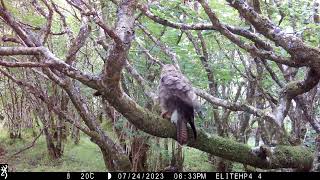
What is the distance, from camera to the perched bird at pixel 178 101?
396cm

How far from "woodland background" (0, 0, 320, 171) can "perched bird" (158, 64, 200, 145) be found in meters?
0.14

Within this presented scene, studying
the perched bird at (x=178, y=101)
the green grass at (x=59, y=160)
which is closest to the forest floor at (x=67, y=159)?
the green grass at (x=59, y=160)

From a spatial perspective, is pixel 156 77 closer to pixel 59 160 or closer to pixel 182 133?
pixel 182 133

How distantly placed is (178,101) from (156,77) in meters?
3.32

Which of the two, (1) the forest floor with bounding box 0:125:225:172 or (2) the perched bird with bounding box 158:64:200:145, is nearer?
(2) the perched bird with bounding box 158:64:200:145

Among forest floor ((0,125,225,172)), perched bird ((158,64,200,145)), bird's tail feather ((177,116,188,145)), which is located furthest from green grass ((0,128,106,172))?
bird's tail feather ((177,116,188,145))

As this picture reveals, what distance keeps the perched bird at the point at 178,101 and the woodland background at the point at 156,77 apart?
0.47 ft

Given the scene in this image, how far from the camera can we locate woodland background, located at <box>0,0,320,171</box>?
3740 millimetres

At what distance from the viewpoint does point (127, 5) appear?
11.2ft

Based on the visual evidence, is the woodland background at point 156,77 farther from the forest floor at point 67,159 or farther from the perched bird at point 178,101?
the perched bird at point 178,101

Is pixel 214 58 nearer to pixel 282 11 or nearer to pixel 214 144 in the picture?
pixel 282 11

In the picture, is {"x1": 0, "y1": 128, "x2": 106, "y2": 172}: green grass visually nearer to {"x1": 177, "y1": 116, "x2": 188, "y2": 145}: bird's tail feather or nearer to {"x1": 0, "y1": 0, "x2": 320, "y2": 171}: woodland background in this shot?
{"x1": 0, "y1": 0, "x2": 320, "y2": 171}: woodland background

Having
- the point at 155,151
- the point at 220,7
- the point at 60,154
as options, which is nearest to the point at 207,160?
the point at 155,151

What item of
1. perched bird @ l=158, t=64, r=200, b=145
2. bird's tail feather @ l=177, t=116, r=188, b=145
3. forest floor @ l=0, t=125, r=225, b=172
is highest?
perched bird @ l=158, t=64, r=200, b=145
